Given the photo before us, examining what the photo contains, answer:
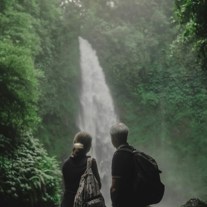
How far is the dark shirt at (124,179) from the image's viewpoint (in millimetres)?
3758

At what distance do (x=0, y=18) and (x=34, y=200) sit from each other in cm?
751

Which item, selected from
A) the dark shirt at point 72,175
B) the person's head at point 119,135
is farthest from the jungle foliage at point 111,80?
the person's head at point 119,135

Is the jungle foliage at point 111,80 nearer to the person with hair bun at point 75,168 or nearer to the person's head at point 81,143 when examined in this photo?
the person with hair bun at point 75,168

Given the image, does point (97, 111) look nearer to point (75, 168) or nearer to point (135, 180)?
point (75, 168)

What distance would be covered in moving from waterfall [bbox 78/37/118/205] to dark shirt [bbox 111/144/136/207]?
57.4 ft

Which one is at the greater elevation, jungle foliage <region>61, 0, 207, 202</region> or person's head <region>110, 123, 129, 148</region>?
jungle foliage <region>61, 0, 207, 202</region>

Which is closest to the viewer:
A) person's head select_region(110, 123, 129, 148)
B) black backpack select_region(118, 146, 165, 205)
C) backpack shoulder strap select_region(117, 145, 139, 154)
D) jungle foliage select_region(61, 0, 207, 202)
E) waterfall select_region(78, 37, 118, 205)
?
black backpack select_region(118, 146, 165, 205)

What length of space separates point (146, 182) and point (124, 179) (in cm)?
23

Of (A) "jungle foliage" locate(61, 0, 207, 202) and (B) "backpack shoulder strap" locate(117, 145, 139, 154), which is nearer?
(B) "backpack shoulder strap" locate(117, 145, 139, 154)

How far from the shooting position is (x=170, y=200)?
23.7 meters

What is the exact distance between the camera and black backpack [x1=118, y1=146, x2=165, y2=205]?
3.71m

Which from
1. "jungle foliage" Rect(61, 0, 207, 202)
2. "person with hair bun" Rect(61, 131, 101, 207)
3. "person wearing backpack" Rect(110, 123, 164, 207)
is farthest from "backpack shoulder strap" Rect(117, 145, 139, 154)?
"jungle foliage" Rect(61, 0, 207, 202)

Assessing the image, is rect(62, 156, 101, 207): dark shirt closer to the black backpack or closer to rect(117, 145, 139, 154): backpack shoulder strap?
rect(117, 145, 139, 154): backpack shoulder strap

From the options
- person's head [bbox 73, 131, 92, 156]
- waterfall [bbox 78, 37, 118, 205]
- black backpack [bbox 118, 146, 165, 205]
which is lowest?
black backpack [bbox 118, 146, 165, 205]
